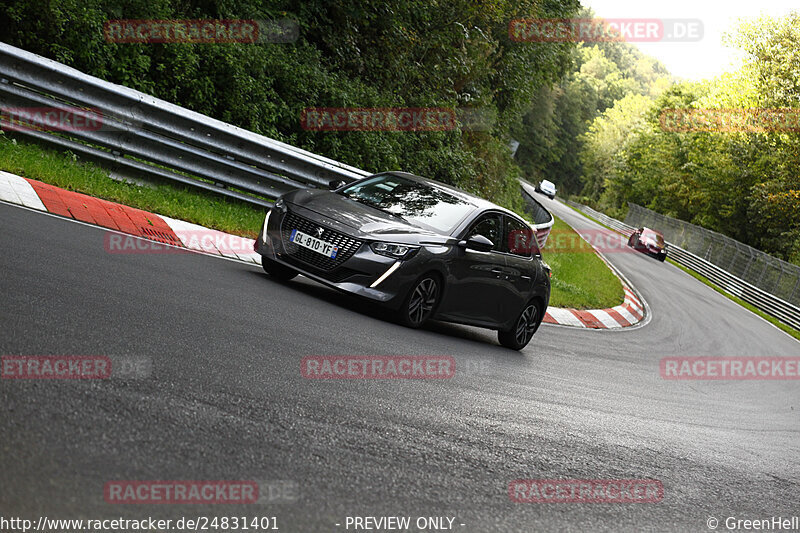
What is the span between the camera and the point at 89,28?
12.6 metres

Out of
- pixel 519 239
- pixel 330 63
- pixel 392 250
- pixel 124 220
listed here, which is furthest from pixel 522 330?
pixel 330 63

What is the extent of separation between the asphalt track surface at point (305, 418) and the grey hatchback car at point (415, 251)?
359 millimetres

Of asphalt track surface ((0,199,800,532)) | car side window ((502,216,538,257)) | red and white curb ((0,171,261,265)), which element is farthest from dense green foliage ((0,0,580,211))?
car side window ((502,216,538,257))

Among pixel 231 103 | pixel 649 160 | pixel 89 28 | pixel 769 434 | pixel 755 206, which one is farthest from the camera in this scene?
pixel 649 160

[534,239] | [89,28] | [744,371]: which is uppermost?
[89,28]

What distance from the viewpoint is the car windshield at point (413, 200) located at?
9500 mm

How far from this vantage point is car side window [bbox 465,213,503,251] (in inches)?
384

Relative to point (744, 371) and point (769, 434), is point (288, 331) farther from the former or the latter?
point (744, 371)

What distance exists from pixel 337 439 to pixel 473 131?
24734mm

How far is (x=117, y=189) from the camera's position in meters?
10.4

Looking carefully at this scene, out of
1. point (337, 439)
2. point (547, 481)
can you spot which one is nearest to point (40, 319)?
point (337, 439)

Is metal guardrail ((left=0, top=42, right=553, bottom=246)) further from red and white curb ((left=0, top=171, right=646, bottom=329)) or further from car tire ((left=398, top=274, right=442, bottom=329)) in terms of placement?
car tire ((left=398, top=274, right=442, bottom=329))

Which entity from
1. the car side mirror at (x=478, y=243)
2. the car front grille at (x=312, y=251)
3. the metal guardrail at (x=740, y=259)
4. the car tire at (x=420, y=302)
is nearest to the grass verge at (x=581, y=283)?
the car side mirror at (x=478, y=243)

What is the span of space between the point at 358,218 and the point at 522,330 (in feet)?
9.42
